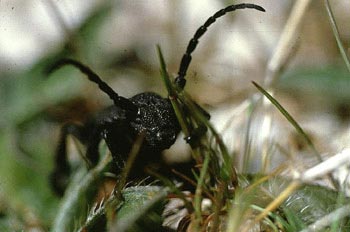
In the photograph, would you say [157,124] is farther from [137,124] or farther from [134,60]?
[134,60]

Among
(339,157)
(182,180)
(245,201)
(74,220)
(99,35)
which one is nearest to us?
(339,157)

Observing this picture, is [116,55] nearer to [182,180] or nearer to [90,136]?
[90,136]

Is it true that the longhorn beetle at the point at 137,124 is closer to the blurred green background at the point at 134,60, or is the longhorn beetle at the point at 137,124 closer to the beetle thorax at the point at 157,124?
the beetle thorax at the point at 157,124

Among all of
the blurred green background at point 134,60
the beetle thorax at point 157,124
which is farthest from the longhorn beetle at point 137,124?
the blurred green background at point 134,60

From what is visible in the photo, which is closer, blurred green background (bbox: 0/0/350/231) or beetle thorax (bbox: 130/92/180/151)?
beetle thorax (bbox: 130/92/180/151)

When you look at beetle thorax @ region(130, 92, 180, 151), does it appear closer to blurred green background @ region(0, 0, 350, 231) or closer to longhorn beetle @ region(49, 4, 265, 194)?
longhorn beetle @ region(49, 4, 265, 194)

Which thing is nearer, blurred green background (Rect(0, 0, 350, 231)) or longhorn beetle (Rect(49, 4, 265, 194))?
longhorn beetle (Rect(49, 4, 265, 194))

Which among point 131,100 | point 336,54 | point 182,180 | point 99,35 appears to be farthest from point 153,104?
point 336,54

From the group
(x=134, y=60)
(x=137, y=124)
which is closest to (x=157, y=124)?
(x=137, y=124)

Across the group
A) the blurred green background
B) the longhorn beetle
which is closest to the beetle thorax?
the longhorn beetle
